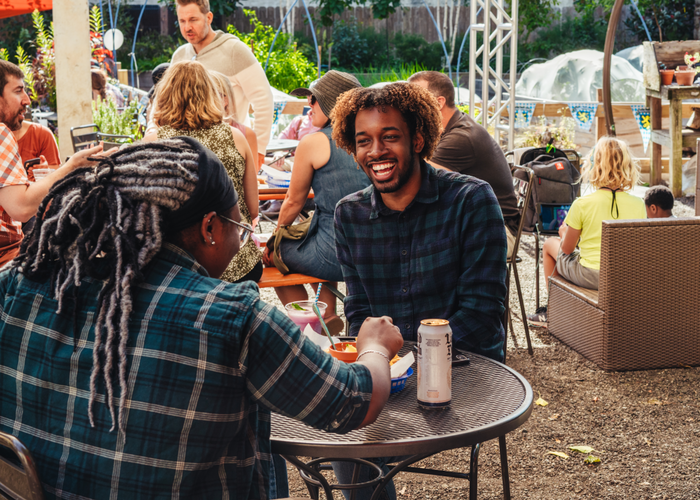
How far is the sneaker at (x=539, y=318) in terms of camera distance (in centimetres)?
492

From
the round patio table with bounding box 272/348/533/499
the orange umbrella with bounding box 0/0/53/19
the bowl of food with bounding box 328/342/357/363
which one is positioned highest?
the orange umbrella with bounding box 0/0/53/19

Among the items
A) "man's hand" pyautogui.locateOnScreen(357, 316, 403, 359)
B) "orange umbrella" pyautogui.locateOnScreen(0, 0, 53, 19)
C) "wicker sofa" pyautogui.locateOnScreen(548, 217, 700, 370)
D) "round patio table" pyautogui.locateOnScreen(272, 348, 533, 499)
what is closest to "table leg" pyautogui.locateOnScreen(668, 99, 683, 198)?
"wicker sofa" pyautogui.locateOnScreen(548, 217, 700, 370)

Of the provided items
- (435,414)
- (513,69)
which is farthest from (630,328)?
(513,69)

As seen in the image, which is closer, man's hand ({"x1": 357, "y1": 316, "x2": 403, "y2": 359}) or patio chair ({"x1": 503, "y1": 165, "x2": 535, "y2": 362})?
man's hand ({"x1": 357, "y1": 316, "x2": 403, "y2": 359})

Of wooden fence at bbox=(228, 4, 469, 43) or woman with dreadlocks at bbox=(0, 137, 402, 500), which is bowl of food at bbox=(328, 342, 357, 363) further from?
wooden fence at bbox=(228, 4, 469, 43)

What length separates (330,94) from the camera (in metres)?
3.98

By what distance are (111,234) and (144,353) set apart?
0.21m

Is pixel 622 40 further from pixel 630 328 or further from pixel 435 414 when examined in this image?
pixel 435 414

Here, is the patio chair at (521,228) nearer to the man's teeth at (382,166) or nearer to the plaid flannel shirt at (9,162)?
the man's teeth at (382,166)

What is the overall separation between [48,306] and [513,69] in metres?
7.48

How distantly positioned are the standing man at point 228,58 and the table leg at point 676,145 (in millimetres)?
5477

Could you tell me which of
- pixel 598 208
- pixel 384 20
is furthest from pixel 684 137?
pixel 384 20

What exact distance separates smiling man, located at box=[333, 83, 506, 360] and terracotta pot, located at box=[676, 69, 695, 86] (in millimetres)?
7539

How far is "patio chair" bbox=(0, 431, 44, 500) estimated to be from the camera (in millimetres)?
1232
